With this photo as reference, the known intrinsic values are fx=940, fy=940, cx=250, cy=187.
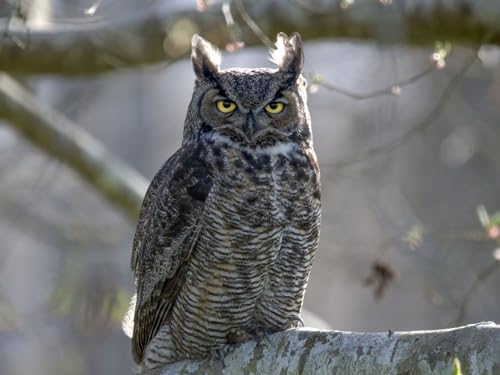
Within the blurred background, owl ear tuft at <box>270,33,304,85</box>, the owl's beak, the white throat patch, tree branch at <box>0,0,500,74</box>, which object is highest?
owl ear tuft at <box>270,33,304,85</box>

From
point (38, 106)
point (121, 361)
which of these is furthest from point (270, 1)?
point (121, 361)

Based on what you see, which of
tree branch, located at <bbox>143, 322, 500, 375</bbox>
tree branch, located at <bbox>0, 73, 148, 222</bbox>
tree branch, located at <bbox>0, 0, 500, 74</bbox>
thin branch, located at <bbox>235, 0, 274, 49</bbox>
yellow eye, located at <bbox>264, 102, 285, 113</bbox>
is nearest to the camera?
tree branch, located at <bbox>143, 322, 500, 375</bbox>

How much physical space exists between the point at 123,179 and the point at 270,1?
1.58 m

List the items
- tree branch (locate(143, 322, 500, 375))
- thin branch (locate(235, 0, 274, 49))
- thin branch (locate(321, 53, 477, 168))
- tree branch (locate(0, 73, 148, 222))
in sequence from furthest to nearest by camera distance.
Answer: tree branch (locate(0, 73, 148, 222)) < thin branch (locate(321, 53, 477, 168)) < thin branch (locate(235, 0, 274, 49)) < tree branch (locate(143, 322, 500, 375))

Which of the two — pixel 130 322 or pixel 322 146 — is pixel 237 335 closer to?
pixel 130 322

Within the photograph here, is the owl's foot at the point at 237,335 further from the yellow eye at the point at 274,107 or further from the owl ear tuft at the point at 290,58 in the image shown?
the owl ear tuft at the point at 290,58

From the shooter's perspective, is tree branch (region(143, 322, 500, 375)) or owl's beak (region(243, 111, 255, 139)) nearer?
tree branch (region(143, 322, 500, 375))

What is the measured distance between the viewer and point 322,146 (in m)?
14.2

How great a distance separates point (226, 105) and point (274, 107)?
8.4 inches

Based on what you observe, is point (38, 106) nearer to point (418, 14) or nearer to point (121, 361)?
point (418, 14)

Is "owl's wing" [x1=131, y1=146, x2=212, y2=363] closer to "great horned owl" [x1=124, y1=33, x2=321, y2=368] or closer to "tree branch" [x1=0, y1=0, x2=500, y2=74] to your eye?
"great horned owl" [x1=124, y1=33, x2=321, y2=368]

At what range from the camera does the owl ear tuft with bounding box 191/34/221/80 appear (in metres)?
4.29

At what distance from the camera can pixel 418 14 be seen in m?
5.32

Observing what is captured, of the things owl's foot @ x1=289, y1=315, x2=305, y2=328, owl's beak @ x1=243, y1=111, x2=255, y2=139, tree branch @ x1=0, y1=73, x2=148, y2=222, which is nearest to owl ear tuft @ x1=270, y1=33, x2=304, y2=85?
owl's beak @ x1=243, y1=111, x2=255, y2=139
